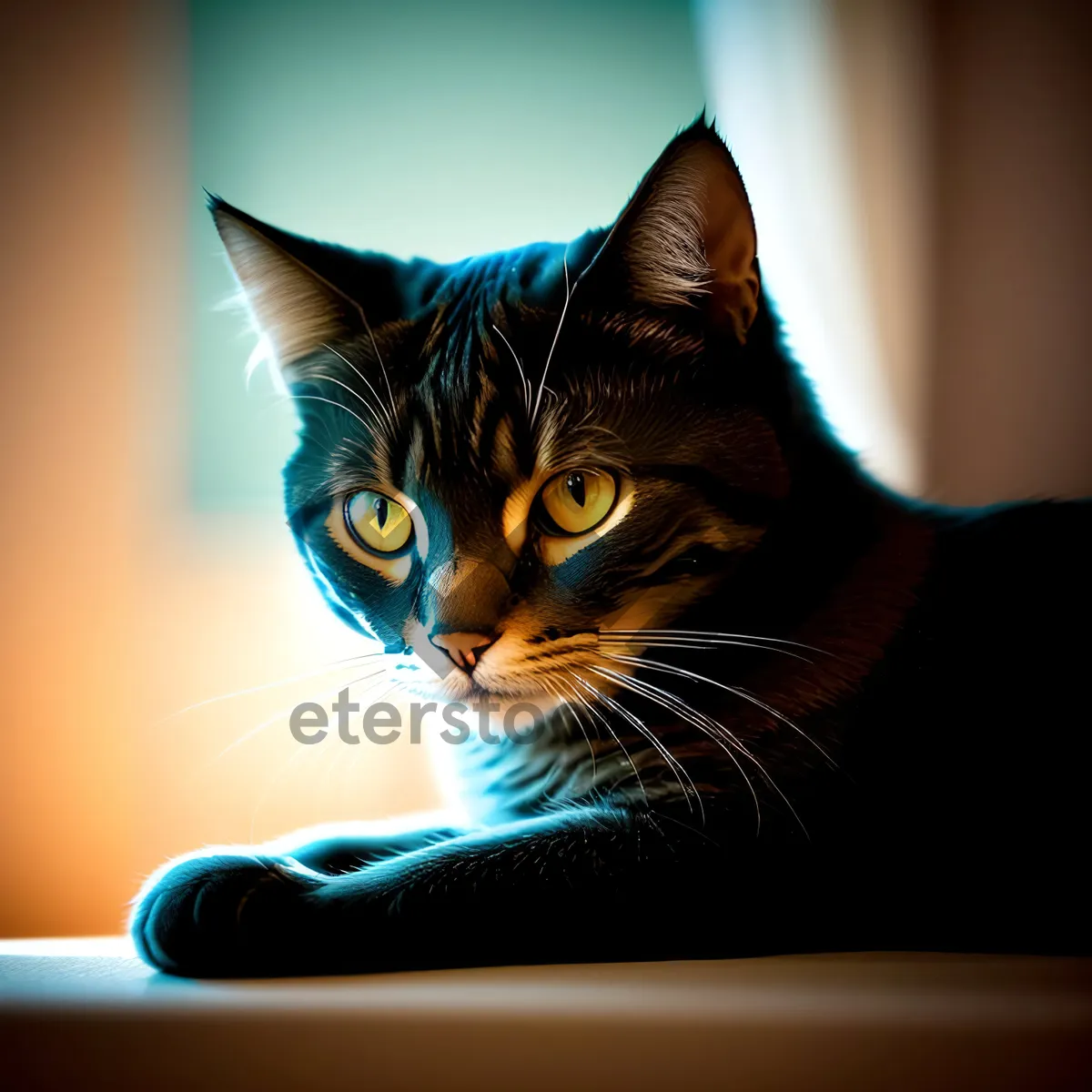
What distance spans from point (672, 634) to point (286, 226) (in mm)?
838

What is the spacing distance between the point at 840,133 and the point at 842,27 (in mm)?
136

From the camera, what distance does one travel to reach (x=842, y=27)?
1300 mm

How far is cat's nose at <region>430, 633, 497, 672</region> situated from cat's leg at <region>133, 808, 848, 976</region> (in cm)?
14

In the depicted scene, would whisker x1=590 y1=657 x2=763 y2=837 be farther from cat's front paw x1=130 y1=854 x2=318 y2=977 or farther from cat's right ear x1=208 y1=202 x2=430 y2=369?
cat's right ear x1=208 y1=202 x2=430 y2=369

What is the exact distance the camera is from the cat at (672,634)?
0.73 m

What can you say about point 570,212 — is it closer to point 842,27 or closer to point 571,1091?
point 842,27

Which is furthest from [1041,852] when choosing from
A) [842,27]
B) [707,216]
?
[842,27]

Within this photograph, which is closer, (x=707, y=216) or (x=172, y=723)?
(x=707, y=216)

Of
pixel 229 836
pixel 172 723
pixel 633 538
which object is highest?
pixel 633 538

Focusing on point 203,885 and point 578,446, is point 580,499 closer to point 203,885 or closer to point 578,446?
point 578,446

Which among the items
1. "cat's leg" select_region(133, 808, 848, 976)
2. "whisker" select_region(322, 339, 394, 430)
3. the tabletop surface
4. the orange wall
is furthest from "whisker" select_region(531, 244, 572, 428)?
the orange wall

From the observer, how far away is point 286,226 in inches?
51.6

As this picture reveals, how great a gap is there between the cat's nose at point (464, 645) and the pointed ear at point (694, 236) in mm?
322

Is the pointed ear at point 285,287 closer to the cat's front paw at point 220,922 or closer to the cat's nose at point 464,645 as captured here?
the cat's nose at point 464,645
